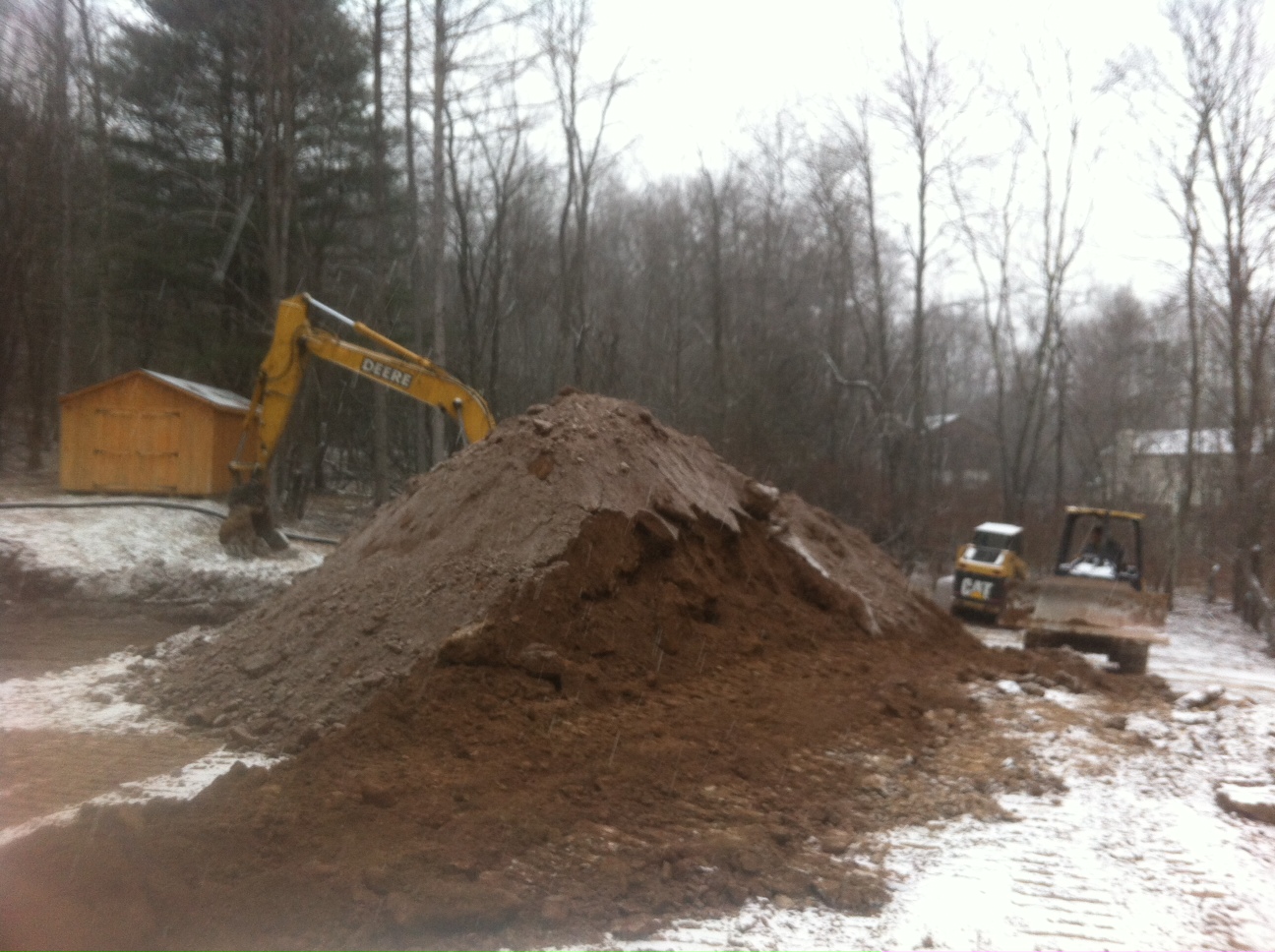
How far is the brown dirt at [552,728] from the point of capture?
4980mm

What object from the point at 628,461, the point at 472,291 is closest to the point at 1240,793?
the point at 628,461

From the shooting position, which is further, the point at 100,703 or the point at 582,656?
the point at 100,703

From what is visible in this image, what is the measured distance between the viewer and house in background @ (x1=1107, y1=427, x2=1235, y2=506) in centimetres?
2422

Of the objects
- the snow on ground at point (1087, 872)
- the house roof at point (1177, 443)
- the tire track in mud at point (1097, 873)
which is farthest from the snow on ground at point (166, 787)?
the house roof at point (1177, 443)

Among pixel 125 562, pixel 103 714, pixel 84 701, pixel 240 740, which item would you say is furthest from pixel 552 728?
pixel 125 562

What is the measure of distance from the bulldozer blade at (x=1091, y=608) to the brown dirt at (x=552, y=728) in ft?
3.06

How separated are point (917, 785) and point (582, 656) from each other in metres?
2.63

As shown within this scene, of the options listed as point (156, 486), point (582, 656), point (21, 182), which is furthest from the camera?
point (21, 182)

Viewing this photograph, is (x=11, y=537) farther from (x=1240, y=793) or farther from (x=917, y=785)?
→ (x=1240, y=793)

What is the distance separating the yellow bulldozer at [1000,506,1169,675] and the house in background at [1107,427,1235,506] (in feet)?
32.4

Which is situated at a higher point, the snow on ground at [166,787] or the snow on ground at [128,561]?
the snow on ground at [128,561]

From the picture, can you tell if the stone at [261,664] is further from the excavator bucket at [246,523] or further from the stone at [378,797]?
the excavator bucket at [246,523]

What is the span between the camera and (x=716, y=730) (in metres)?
7.84

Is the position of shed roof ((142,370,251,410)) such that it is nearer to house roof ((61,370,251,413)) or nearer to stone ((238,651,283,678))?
house roof ((61,370,251,413))
